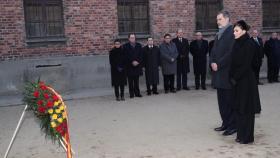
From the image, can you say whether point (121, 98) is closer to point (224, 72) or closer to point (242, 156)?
point (224, 72)

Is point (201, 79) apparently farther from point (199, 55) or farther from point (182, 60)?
point (182, 60)

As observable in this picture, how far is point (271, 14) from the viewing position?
643 inches

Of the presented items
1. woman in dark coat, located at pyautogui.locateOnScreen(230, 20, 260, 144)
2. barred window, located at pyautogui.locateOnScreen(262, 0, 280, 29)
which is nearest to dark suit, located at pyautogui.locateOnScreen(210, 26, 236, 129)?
woman in dark coat, located at pyautogui.locateOnScreen(230, 20, 260, 144)

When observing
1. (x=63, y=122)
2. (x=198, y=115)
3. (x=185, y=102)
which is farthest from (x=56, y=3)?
(x=63, y=122)

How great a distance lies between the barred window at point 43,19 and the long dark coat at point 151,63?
2915 millimetres

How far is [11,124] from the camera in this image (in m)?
9.01

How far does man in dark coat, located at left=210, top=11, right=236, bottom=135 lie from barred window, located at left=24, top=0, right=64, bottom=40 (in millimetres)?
7144

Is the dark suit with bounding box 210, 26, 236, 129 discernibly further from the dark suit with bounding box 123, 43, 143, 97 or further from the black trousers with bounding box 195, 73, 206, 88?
the black trousers with bounding box 195, 73, 206, 88

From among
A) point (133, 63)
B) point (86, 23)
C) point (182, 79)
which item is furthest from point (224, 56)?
point (86, 23)

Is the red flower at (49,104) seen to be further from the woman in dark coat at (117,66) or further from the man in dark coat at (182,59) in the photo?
the man in dark coat at (182,59)

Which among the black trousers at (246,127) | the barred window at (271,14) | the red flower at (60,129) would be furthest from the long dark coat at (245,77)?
the barred window at (271,14)

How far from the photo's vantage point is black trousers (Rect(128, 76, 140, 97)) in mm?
11961

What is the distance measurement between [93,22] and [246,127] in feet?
26.2

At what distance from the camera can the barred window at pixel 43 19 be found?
1311cm
